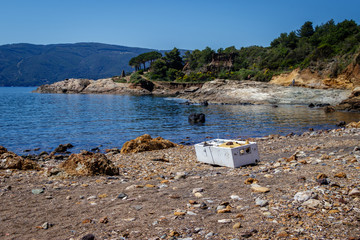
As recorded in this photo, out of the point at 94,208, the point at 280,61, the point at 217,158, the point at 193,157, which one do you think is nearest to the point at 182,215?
the point at 94,208

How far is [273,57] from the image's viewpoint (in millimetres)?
76438

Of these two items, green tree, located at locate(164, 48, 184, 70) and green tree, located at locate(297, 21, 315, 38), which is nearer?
green tree, located at locate(297, 21, 315, 38)

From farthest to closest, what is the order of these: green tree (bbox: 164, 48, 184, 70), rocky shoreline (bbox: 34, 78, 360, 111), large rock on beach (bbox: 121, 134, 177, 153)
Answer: green tree (bbox: 164, 48, 184, 70)
rocky shoreline (bbox: 34, 78, 360, 111)
large rock on beach (bbox: 121, 134, 177, 153)

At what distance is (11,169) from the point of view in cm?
1080

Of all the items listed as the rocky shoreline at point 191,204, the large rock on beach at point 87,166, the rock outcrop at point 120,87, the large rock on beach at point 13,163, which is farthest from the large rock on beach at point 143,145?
the rock outcrop at point 120,87

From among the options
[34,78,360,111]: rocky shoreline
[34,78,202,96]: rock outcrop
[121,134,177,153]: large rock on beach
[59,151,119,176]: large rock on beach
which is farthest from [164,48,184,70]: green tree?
[59,151,119,176]: large rock on beach

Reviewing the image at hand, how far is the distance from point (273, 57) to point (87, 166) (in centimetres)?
7446

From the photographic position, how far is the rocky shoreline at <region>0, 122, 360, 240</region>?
4.82 m

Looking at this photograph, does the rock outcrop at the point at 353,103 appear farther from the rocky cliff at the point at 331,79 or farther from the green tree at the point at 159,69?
the green tree at the point at 159,69

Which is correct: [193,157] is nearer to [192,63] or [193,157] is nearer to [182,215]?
[182,215]

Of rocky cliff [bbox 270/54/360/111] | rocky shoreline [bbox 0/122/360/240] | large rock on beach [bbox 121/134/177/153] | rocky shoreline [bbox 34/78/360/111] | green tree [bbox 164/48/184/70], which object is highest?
green tree [bbox 164/48/184/70]

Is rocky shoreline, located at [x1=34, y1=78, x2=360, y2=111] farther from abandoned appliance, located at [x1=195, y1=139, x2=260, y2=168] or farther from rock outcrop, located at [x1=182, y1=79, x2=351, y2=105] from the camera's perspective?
abandoned appliance, located at [x1=195, y1=139, x2=260, y2=168]

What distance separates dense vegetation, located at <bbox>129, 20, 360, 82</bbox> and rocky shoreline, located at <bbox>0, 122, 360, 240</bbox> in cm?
5010

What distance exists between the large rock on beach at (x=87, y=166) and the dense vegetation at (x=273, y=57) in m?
50.6
